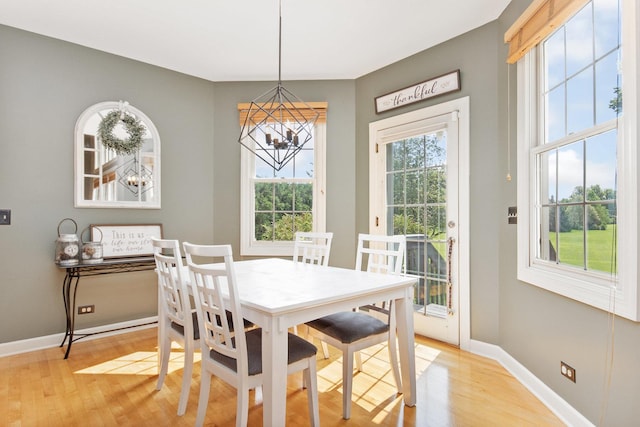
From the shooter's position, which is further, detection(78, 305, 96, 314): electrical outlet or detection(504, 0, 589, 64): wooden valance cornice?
detection(78, 305, 96, 314): electrical outlet

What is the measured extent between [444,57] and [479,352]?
8.24 ft

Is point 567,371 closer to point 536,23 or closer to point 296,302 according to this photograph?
point 296,302

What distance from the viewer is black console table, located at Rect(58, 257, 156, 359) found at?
9.43 feet

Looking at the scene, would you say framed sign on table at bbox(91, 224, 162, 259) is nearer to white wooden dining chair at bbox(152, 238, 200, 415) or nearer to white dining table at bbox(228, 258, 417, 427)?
white wooden dining chair at bbox(152, 238, 200, 415)

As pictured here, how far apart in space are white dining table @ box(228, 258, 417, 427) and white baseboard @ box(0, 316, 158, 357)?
68.3 inches

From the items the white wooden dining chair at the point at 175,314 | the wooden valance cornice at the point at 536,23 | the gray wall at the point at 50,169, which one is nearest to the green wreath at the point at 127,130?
the gray wall at the point at 50,169

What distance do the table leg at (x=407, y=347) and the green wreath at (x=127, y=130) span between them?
2889 millimetres

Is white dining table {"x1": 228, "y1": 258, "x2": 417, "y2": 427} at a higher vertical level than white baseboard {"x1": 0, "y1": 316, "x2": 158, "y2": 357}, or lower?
higher

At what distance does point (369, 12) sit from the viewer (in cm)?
268

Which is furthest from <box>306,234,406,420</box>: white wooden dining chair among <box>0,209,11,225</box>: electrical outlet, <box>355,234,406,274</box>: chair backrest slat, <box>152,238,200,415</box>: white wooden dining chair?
<box>0,209,11,225</box>: electrical outlet

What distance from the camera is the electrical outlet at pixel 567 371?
187 centimetres

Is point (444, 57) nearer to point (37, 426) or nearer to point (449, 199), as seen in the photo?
point (449, 199)

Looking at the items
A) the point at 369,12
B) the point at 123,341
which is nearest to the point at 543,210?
the point at 369,12

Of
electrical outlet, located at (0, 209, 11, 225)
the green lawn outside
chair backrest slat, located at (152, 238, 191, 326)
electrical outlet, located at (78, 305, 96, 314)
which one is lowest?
electrical outlet, located at (78, 305, 96, 314)
